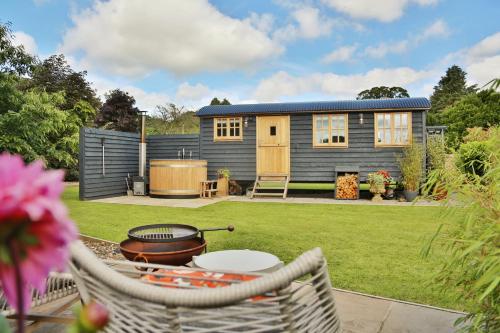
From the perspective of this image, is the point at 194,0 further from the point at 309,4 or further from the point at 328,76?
the point at 328,76

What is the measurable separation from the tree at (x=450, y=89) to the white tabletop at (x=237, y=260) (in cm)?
3856

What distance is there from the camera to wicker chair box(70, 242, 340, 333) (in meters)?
0.95

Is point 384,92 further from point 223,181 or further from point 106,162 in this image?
point 106,162

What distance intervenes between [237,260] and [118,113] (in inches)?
1016

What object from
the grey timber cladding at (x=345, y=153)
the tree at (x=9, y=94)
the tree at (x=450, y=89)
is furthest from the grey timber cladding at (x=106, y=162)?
the tree at (x=450, y=89)

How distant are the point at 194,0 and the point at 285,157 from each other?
6488 millimetres

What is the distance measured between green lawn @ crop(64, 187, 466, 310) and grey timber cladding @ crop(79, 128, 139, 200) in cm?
82

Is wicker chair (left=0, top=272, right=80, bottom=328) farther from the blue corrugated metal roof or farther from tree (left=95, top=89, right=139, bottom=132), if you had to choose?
tree (left=95, top=89, right=139, bottom=132)

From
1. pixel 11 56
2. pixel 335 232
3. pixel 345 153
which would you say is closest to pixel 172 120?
pixel 345 153

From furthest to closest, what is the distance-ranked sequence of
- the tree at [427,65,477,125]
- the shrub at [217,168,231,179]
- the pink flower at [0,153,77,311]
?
1. the tree at [427,65,477,125]
2. the shrub at [217,168,231,179]
3. the pink flower at [0,153,77,311]


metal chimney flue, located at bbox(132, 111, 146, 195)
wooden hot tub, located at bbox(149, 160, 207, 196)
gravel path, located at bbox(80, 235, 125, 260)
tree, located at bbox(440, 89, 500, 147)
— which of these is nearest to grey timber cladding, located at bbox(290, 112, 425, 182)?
wooden hot tub, located at bbox(149, 160, 207, 196)

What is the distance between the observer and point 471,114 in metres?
28.4

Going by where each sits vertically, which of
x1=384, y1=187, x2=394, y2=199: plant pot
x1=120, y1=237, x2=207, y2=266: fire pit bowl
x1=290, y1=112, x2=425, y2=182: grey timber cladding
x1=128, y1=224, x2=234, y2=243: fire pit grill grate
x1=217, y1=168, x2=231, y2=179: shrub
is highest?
x1=290, y1=112, x2=425, y2=182: grey timber cladding

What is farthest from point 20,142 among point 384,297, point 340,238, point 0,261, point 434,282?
point 0,261
